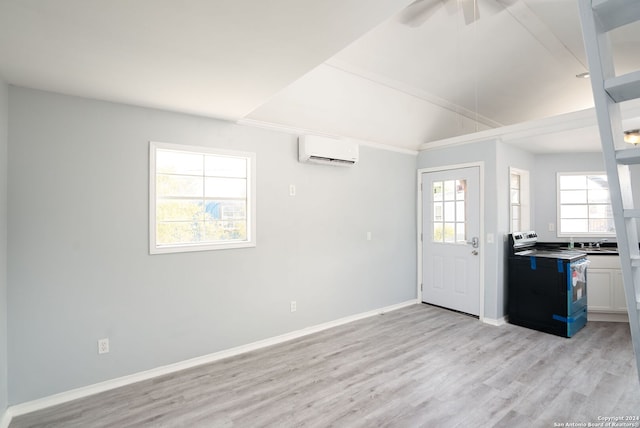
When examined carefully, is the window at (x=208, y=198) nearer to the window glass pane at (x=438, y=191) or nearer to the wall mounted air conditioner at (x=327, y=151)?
the wall mounted air conditioner at (x=327, y=151)

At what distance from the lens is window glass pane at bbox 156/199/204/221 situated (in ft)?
10.7

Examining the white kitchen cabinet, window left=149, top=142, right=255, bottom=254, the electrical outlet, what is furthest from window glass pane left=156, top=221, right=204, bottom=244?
the white kitchen cabinet

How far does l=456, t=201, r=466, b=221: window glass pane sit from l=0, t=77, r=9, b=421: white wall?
4705 mm

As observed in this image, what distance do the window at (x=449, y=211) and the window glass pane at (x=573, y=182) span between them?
180 cm


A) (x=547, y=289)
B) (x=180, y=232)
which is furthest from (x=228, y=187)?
(x=547, y=289)

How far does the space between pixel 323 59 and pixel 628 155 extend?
1.62 meters

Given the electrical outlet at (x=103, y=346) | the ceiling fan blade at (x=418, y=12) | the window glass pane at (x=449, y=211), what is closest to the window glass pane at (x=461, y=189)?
the window glass pane at (x=449, y=211)

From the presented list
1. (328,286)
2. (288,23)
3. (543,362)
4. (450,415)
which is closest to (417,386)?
(450,415)

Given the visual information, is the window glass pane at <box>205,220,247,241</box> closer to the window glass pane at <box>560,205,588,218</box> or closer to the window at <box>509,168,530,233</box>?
the window at <box>509,168,530,233</box>

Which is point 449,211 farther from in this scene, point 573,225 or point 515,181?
point 573,225

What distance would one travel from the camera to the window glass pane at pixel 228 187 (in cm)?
344

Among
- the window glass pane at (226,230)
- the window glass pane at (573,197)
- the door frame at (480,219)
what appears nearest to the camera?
the window glass pane at (226,230)

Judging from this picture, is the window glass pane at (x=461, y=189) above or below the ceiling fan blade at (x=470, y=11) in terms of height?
below

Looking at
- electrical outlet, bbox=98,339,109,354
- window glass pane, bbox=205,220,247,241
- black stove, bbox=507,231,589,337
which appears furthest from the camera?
black stove, bbox=507,231,589,337
